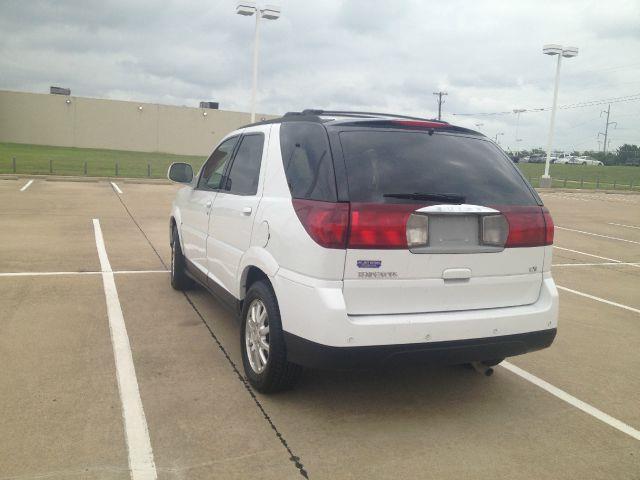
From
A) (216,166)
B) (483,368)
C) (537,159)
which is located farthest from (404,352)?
(537,159)

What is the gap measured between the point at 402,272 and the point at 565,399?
5.58 ft

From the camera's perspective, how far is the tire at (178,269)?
6.34 m

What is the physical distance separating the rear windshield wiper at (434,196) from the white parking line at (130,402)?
190cm

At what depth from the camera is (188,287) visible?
6.60 m

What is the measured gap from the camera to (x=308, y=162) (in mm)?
3613

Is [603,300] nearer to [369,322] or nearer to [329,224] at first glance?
[369,322]

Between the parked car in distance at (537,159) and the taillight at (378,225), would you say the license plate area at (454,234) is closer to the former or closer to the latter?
the taillight at (378,225)

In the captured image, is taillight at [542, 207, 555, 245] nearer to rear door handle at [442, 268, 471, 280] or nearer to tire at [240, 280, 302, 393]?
rear door handle at [442, 268, 471, 280]

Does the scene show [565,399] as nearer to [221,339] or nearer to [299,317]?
[299,317]

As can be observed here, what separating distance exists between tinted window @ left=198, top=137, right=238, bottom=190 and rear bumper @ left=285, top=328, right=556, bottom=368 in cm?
216

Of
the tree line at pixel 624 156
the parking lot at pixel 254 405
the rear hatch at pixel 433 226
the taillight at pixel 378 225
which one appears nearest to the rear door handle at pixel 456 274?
the rear hatch at pixel 433 226

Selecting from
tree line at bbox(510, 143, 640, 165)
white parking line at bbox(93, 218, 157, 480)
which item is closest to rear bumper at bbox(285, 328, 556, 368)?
white parking line at bbox(93, 218, 157, 480)

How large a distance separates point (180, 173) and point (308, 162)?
9.46ft

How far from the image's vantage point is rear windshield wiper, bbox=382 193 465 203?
3374mm
